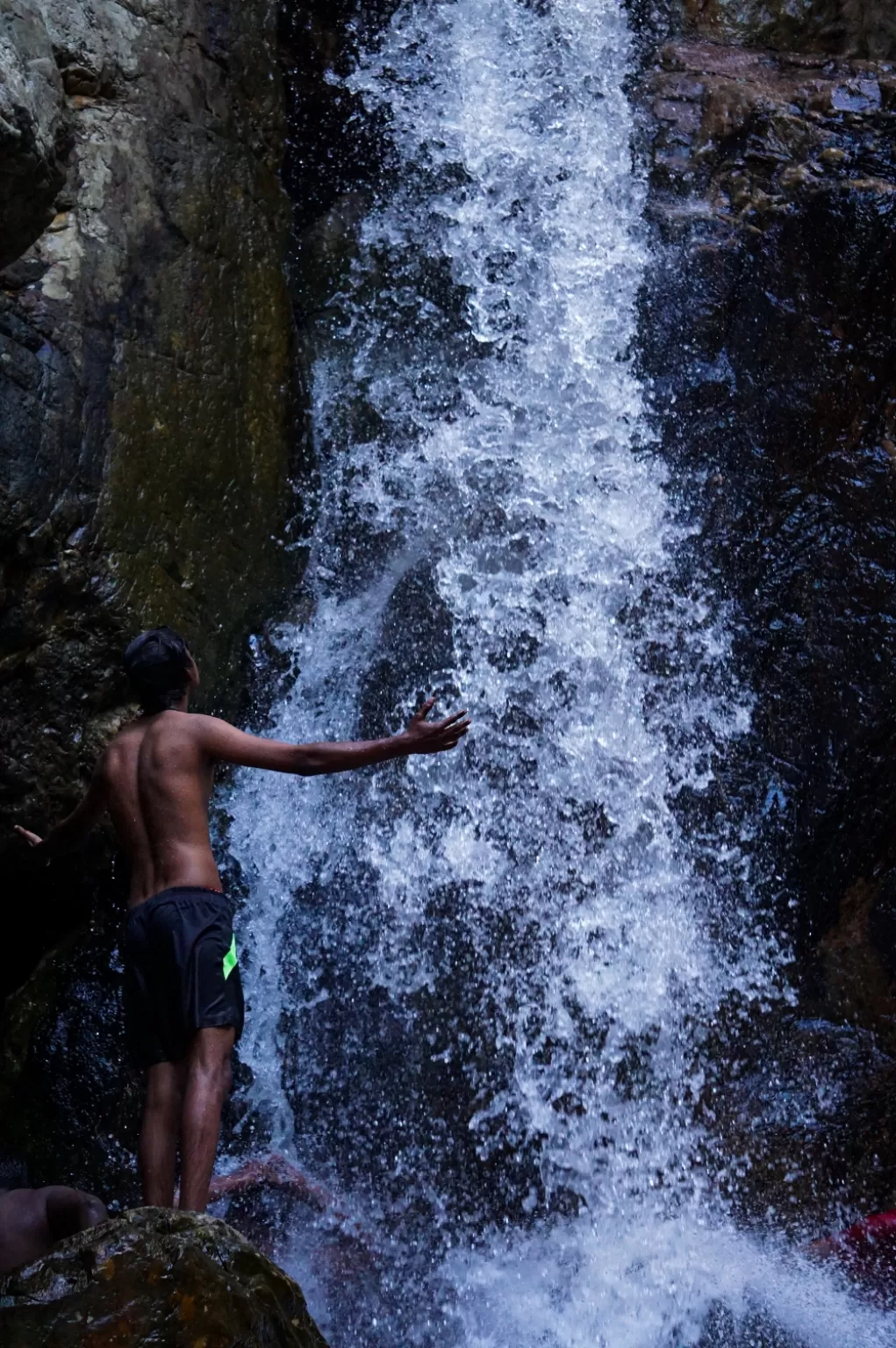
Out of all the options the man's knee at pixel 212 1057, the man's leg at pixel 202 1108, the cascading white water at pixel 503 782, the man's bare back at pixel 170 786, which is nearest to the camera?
the man's leg at pixel 202 1108

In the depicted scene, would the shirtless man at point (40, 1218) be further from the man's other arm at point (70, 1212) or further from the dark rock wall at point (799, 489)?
the dark rock wall at point (799, 489)

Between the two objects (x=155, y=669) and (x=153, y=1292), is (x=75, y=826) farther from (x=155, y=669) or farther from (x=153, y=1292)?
(x=153, y=1292)

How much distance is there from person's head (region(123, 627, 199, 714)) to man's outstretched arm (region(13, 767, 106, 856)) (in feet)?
0.95

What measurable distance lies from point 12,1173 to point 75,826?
3.37ft

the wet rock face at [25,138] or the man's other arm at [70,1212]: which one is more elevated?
the wet rock face at [25,138]

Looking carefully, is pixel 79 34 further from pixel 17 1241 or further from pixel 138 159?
pixel 17 1241

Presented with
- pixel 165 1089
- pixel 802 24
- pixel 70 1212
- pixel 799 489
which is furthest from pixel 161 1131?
pixel 802 24

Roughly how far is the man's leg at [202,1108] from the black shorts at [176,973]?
50mm

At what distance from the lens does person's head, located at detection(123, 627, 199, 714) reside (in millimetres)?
3678

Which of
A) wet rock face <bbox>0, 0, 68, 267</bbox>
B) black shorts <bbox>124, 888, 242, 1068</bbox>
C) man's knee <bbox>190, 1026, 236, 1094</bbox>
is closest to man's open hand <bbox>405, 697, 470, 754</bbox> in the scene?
black shorts <bbox>124, 888, 242, 1068</bbox>

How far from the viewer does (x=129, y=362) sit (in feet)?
15.1

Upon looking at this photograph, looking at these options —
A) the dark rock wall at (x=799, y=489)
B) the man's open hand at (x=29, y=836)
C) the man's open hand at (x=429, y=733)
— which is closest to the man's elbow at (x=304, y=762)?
the man's open hand at (x=429, y=733)

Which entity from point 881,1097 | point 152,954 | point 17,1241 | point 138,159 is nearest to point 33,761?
point 152,954

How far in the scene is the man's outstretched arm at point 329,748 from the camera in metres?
3.16
